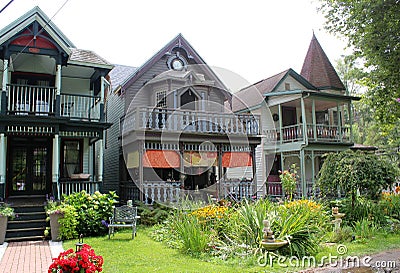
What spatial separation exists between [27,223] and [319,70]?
67.1 ft

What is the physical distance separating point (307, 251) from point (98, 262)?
4.73 meters

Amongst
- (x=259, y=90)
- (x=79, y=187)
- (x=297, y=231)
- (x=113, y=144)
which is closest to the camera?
(x=297, y=231)

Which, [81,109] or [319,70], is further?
[319,70]

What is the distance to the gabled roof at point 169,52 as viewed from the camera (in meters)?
16.9

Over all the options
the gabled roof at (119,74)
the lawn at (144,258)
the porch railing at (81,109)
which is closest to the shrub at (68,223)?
the lawn at (144,258)

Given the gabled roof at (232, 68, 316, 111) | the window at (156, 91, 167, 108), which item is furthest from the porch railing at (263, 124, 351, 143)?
the window at (156, 91, 167, 108)

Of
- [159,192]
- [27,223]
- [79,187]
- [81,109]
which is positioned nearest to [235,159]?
[159,192]

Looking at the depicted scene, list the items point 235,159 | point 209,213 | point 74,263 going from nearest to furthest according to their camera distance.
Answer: point 74,263 → point 209,213 → point 235,159

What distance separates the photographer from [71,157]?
15617 millimetres

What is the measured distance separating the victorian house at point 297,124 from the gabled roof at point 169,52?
12.5 feet

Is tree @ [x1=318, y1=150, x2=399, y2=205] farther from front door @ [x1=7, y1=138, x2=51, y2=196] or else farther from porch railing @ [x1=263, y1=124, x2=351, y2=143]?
front door @ [x1=7, y1=138, x2=51, y2=196]

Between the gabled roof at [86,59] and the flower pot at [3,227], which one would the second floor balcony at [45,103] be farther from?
the flower pot at [3,227]

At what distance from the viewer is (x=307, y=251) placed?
25.6ft

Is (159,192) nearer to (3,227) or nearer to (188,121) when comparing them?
(188,121)
